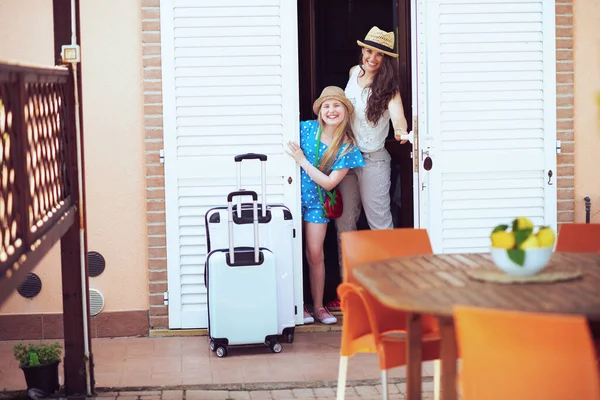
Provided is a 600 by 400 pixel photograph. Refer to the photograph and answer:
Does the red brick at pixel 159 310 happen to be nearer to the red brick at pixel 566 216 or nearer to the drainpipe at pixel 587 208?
the red brick at pixel 566 216

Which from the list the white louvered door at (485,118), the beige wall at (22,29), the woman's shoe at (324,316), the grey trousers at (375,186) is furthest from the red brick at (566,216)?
the beige wall at (22,29)

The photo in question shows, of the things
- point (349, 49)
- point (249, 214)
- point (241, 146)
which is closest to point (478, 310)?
point (249, 214)

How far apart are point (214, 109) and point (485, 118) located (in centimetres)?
166

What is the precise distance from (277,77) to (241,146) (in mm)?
469

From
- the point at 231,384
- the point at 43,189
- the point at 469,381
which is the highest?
the point at 43,189

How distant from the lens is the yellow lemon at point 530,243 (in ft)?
10.4

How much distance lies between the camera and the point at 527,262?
316cm

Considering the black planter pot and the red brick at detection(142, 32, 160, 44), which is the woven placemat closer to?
the black planter pot

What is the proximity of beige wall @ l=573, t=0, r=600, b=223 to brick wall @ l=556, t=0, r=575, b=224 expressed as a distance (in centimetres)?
4

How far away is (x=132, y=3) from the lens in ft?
19.1

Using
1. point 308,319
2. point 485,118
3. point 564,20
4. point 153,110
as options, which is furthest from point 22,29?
point 564,20

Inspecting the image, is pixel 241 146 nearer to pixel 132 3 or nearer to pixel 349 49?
pixel 132 3

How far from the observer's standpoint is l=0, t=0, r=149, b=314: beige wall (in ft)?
19.0

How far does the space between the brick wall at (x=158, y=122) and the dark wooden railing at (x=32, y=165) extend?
3.61 ft
